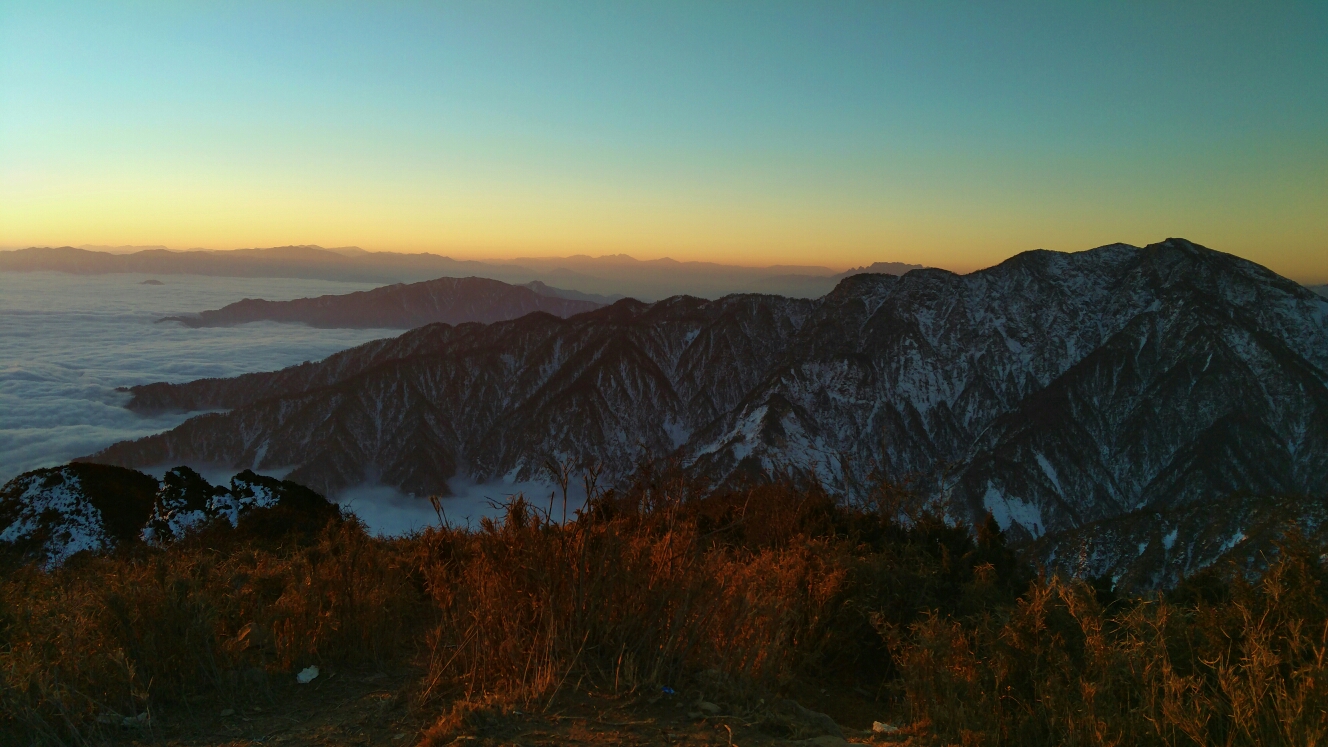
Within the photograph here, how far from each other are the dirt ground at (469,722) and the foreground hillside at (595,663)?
0.01 m

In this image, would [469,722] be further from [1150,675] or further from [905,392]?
[905,392]

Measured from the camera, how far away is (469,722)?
3.58m

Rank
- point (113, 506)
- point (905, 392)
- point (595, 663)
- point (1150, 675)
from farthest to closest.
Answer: point (905, 392)
point (113, 506)
point (595, 663)
point (1150, 675)

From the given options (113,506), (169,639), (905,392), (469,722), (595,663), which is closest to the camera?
(469,722)

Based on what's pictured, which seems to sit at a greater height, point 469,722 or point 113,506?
point 469,722

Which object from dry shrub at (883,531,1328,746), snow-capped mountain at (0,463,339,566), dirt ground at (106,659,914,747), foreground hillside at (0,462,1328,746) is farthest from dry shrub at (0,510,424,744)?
snow-capped mountain at (0,463,339,566)

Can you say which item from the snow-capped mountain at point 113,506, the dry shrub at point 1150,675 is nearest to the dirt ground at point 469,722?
the dry shrub at point 1150,675

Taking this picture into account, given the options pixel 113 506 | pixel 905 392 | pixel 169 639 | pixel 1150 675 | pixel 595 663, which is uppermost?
pixel 1150 675

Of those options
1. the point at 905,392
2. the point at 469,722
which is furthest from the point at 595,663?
the point at 905,392

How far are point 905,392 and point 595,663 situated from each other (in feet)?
341

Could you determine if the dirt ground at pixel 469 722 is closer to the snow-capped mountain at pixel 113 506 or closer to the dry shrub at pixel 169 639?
the dry shrub at pixel 169 639

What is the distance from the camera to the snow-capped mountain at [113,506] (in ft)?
53.7

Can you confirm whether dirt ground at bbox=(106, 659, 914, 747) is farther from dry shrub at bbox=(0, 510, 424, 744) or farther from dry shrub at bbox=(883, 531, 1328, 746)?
dry shrub at bbox=(883, 531, 1328, 746)

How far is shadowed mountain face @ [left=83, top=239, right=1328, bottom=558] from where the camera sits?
85.4 metres
